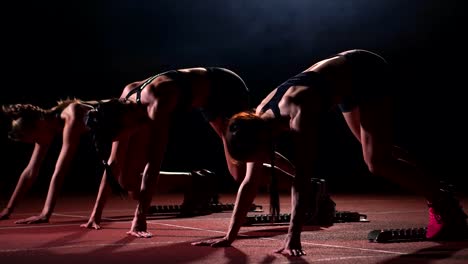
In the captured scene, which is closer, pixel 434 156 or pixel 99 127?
pixel 99 127

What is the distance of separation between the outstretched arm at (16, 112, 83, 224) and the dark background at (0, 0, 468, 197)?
5337mm

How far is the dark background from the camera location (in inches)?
431

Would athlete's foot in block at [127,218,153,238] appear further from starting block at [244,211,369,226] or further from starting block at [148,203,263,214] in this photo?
starting block at [148,203,263,214]

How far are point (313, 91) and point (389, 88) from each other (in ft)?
2.31

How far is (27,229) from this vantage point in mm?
5070

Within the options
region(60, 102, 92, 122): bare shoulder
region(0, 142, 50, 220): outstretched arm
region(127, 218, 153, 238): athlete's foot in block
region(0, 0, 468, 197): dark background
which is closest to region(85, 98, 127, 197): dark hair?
region(127, 218, 153, 238): athlete's foot in block

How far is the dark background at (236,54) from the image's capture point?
10.9 m

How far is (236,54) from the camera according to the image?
39.6ft

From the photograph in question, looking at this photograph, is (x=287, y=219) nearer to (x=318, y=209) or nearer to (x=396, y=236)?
(x=318, y=209)

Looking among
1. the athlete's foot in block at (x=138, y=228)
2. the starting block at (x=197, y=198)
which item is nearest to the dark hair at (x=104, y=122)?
the athlete's foot in block at (x=138, y=228)

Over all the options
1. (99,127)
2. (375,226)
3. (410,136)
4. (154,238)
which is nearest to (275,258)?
(154,238)

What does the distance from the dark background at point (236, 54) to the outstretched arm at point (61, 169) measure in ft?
17.5

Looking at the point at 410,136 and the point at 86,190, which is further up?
the point at 410,136

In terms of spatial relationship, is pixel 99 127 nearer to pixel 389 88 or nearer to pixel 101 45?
pixel 389 88
